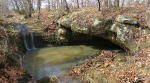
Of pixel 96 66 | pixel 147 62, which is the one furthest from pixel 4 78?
pixel 147 62

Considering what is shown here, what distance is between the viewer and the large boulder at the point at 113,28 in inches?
642

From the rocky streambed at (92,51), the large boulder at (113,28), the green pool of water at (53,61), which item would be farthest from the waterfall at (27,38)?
the large boulder at (113,28)

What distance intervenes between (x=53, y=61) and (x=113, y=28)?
578 centimetres

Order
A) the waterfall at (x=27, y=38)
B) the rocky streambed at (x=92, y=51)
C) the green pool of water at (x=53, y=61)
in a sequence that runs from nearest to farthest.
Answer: the rocky streambed at (x=92, y=51), the green pool of water at (x=53, y=61), the waterfall at (x=27, y=38)

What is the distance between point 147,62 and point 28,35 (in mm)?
12952

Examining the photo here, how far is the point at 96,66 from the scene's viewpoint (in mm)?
12766

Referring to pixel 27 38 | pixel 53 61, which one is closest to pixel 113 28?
pixel 53 61

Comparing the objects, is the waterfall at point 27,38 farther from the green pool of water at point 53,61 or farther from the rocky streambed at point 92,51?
the green pool of water at point 53,61

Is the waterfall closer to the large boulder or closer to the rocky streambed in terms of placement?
the rocky streambed

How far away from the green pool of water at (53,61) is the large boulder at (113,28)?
6.50 feet

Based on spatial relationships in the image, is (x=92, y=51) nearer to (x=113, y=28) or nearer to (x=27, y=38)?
(x=113, y=28)

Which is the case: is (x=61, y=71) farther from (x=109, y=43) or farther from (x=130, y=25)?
(x=109, y=43)

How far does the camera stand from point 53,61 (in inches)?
604

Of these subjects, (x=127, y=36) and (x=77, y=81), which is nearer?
(x=77, y=81)
